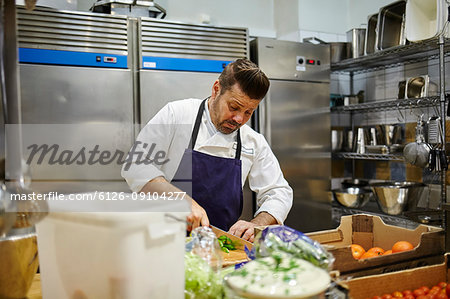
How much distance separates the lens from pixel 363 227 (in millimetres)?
1646

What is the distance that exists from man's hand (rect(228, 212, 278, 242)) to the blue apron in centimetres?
24

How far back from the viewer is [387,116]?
144 inches

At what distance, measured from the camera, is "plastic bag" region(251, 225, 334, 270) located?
0.98 m

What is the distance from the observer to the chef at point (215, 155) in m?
1.99

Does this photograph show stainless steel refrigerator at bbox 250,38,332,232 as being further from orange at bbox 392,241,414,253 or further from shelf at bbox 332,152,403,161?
orange at bbox 392,241,414,253

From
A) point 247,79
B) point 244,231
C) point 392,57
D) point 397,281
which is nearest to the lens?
point 397,281

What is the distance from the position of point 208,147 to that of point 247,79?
0.43m

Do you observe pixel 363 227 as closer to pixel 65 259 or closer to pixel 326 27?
pixel 65 259

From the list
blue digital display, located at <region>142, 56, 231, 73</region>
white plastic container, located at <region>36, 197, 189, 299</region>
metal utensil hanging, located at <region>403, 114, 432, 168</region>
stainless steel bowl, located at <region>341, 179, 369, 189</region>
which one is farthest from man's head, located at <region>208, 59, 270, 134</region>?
stainless steel bowl, located at <region>341, 179, 369, 189</region>

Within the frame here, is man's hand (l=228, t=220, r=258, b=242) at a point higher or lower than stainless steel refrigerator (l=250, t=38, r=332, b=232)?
lower

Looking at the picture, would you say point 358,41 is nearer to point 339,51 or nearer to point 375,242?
point 339,51

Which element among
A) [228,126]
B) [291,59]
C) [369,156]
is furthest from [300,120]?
[228,126]

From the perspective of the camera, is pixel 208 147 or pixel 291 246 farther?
pixel 208 147

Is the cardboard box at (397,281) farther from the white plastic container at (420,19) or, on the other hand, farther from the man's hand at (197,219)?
the white plastic container at (420,19)
